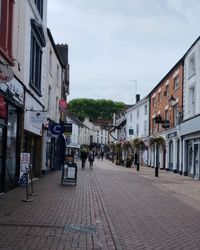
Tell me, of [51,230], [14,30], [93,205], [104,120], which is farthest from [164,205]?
[104,120]

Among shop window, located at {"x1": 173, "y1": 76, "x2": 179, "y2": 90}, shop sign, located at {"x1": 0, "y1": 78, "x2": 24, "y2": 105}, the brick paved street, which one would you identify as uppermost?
shop window, located at {"x1": 173, "y1": 76, "x2": 179, "y2": 90}

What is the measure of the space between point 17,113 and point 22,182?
104 inches

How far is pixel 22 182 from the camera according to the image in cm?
1878

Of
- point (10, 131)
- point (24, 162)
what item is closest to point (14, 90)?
point (10, 131)

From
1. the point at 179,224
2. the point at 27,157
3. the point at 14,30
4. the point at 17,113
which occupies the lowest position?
the point at 179,224

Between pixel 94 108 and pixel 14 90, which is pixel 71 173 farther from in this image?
pixel 94 108

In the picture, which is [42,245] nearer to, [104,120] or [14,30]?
[14,30]

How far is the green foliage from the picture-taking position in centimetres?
12419

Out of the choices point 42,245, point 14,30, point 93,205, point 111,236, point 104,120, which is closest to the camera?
point 42,245

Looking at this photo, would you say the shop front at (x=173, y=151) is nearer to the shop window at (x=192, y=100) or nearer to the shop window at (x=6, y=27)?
the shop window at (x=192, y=100)

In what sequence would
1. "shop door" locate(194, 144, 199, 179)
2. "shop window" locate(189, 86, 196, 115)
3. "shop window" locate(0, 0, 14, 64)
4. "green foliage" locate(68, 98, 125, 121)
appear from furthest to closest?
"green foliage" locate(68, 98, 125, 121) < "shop window" locate(189, 86, 196, 115) < "shop door" locate(194, 144, 199, 179) < "shop window" locate(0, 0, 14, 64)

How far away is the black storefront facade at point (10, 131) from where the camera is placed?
15.2m

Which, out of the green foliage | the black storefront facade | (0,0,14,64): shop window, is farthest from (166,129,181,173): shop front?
the green foliage

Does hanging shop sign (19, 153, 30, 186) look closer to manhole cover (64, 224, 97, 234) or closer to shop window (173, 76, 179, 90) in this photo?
manhole cover (64, 224, 97, 234)
